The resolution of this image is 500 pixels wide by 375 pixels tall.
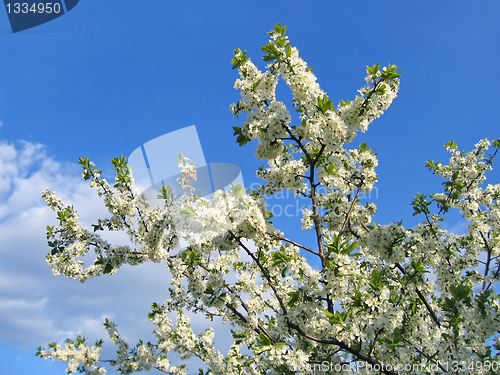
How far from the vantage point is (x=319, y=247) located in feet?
16.7

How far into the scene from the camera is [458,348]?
13.1ft

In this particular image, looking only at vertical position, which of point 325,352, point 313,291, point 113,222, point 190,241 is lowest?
point 325,352

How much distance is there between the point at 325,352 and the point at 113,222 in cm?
502

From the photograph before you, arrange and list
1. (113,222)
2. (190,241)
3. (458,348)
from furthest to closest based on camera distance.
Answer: (113,222)
(190,241)
(458,348)

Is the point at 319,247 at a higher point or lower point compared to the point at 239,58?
lower

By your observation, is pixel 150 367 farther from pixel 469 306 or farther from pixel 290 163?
pixel 469 306

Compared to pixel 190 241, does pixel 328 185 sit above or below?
above

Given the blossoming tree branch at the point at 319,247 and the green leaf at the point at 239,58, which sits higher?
the green leaf at the point at 239,58

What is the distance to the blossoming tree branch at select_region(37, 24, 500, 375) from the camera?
4.57 metres

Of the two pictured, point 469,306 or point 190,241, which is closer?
point 469,306

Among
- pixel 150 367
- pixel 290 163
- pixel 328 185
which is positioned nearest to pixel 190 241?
pixel 290 163

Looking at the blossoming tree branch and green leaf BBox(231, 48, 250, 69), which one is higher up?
green leaf BBox(231, 48, 250, 69)

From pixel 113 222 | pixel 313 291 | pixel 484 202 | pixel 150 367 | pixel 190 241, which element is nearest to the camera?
pixel 313 291

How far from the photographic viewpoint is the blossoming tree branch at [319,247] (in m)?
4.57
